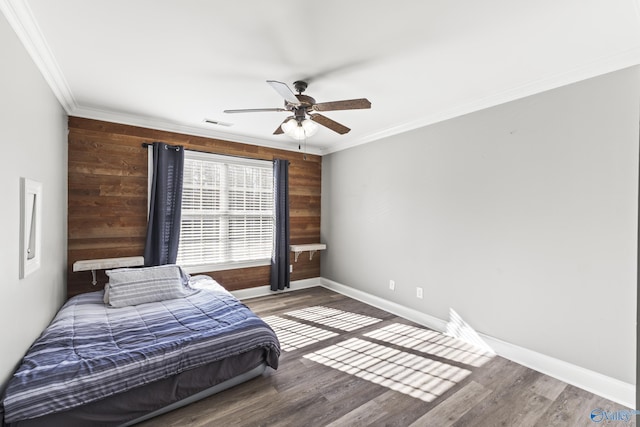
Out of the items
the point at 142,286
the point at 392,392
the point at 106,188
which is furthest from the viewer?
the point at 106,188

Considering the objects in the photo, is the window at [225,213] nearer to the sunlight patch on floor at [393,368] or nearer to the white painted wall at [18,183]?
the white painted wall at [18,183]

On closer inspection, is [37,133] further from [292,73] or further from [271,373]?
[271,373]

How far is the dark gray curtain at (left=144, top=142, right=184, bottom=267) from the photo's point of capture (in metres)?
3.61

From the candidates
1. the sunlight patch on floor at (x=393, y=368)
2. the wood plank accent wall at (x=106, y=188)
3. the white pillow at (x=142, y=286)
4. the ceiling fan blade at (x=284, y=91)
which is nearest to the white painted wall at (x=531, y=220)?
the sunlight patch on floor at (x=393, y=368)

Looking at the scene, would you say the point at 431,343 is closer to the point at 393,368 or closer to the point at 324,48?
the point at 393,368

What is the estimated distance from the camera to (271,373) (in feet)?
8.20

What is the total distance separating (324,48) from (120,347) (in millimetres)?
2618

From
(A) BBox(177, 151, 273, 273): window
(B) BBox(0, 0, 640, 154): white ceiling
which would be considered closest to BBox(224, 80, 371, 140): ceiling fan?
(B) BBox(0, 0, 640, 154): white ceiling

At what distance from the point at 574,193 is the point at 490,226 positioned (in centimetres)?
72

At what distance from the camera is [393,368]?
Result: 2.56 m

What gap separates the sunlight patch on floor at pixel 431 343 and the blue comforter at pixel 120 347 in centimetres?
140

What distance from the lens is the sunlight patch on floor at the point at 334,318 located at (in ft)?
11.5

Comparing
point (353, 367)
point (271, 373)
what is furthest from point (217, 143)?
point (353, 367)

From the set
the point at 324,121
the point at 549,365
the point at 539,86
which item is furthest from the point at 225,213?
the point at 549,365
